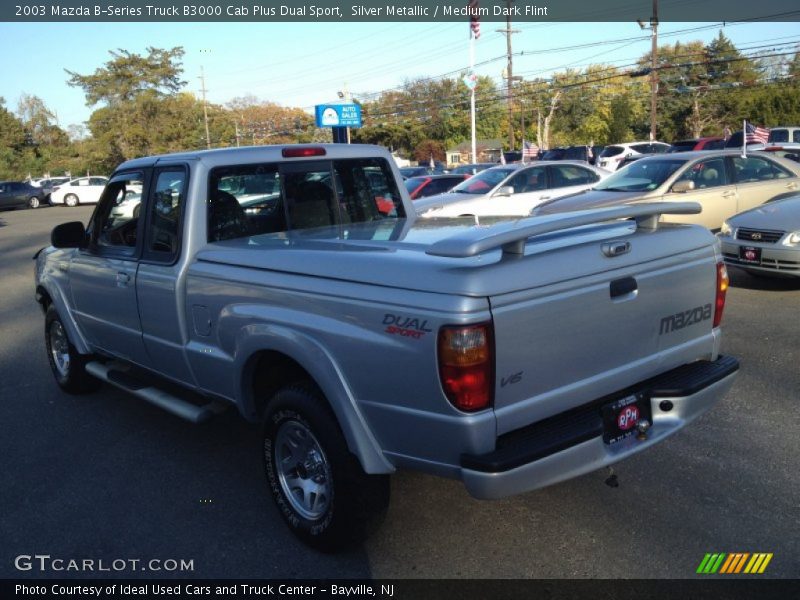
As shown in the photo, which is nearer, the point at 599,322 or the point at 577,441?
the point at 577,441

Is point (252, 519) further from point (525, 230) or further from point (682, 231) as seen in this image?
point (682, 231)

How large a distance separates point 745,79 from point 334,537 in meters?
79.1

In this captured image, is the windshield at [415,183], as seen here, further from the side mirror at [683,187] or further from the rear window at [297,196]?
the rear window at [297,196]

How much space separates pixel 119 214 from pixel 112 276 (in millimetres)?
598

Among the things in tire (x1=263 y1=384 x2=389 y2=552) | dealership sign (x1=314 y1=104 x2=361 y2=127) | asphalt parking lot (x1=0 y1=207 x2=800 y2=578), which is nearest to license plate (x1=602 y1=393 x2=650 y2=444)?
asphalt parking lot (x1=0 y1=207 x2=800 y2=578)

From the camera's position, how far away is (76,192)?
4066cm

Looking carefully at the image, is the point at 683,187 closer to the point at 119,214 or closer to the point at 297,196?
the point at 297,196

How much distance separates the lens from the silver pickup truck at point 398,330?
8.68 feet

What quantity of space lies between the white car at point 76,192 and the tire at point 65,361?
37643mm

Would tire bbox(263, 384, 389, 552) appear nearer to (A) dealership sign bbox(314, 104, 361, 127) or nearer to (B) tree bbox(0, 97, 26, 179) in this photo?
(A) dealership sign bbox(314, 104, 361, 127)

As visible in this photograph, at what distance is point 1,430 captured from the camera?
17.3 ft

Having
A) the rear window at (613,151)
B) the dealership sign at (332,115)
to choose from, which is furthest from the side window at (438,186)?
the rear window at (613,151)
